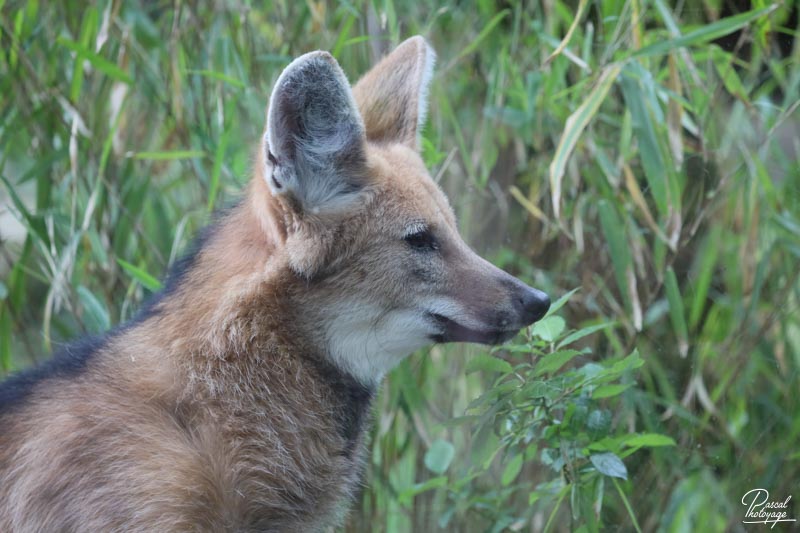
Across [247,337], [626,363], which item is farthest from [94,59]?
[626,363]

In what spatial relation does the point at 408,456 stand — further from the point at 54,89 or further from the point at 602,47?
the point at 54,89

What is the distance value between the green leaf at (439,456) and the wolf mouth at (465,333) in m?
0.73

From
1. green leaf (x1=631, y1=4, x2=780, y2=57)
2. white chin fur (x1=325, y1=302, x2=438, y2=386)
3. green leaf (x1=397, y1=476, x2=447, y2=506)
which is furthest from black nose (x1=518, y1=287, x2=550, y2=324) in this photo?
green leaf (x1=631, y1=4, x2=780, y2=57)

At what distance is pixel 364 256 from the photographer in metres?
2.07

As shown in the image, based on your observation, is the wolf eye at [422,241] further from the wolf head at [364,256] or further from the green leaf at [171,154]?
the green leaf at [171,154]

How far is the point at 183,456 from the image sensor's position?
1882 millimetres

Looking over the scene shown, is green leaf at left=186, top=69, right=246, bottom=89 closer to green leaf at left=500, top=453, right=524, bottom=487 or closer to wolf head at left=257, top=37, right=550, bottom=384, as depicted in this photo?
wolf head at left=257, top=37, right=550, bottom=384

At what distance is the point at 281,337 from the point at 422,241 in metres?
0.39

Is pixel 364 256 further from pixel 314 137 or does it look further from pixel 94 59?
pixel 94 59

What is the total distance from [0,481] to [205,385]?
450 millimetres

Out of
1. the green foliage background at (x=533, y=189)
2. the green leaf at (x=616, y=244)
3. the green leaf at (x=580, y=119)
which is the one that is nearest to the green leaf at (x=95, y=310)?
the green foliage background at (x=533, y=189)

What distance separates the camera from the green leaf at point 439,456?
271 centimetres

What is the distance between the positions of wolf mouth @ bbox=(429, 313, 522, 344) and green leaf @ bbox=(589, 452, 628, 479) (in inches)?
13.2

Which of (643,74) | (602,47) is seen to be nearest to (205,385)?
(643,74)
